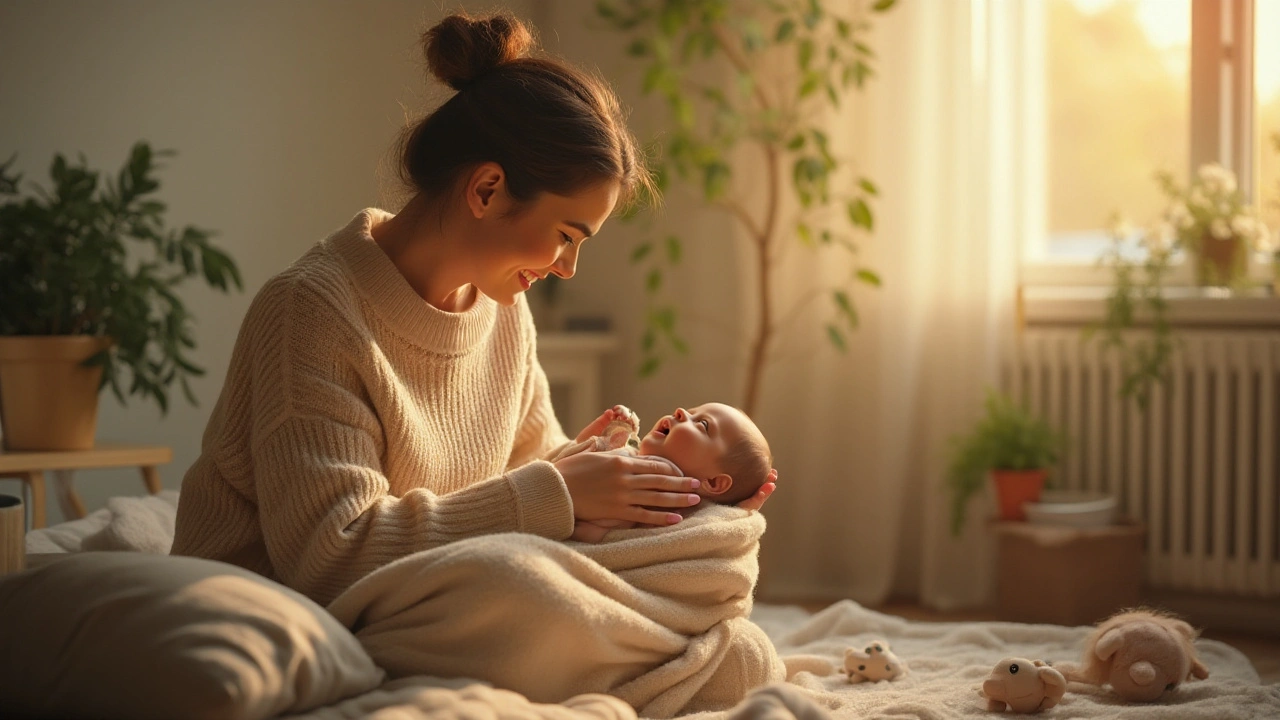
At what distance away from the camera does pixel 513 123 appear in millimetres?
1707

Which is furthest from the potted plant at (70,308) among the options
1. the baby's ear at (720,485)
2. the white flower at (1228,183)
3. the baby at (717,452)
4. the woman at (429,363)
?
the white flower at (1228,183)

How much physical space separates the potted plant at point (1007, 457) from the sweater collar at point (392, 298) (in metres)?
1.83

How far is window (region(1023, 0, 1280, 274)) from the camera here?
3266 mm

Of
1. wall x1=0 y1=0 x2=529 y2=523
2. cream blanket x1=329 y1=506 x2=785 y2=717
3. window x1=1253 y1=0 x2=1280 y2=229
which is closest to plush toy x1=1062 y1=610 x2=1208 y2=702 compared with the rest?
cream blanket x1=329 y1=506 x2=785 y2=717

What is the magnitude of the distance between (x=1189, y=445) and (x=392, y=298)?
2375 mm

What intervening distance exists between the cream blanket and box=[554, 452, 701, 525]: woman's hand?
3 cm

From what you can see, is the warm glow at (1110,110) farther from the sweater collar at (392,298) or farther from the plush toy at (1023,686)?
the sweater collar at (392,298)

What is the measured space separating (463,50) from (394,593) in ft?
2.67

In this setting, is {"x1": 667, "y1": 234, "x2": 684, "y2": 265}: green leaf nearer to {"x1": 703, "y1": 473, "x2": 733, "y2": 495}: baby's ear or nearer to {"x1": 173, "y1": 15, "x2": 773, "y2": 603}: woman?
{"x1": 173, "y1": 15, "x2": 773, "y2": 603}: woman

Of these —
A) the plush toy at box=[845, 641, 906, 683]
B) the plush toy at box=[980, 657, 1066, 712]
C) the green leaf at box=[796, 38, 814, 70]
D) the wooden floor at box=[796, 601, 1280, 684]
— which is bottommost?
the wooden floor at box=[796, 601, 1280, 684]

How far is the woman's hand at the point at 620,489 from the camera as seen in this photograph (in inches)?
62.8

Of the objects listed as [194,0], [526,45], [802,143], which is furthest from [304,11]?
[526,45]

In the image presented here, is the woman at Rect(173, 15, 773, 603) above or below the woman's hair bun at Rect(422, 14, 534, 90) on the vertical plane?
below

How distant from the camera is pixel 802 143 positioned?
338cm
